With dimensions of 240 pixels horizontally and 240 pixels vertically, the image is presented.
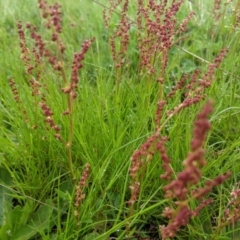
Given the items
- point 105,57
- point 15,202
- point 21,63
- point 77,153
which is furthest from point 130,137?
point 105,57

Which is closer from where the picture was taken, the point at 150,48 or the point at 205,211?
the point at 205,211

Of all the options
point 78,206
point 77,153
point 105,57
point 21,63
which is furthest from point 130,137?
point 105,57

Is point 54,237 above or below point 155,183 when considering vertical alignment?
below

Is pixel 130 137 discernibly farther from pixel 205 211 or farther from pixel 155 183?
pixel 205 211

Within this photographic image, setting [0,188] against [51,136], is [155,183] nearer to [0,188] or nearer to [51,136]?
[51,136]

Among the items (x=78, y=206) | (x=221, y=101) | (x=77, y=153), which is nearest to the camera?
(x=78, y=206)

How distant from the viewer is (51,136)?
1448 millimetres

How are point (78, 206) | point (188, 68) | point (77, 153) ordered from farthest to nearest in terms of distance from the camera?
point (188, 68) < point (77, 153) < point (78, 206)

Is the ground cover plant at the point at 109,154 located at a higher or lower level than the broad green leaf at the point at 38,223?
higher

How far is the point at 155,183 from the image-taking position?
1.36 meters

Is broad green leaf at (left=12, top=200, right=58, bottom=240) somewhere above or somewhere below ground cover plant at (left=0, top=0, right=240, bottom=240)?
below

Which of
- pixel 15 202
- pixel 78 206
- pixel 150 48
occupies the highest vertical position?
pixel 150 48

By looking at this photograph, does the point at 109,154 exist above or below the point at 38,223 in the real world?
above

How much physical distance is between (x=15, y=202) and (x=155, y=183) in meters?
0.50
